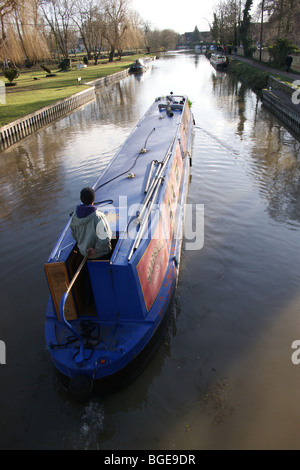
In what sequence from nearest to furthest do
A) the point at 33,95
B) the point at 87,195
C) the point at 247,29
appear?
1. the point at 87,195
2. the point at 33,95
3. the point at 247,29

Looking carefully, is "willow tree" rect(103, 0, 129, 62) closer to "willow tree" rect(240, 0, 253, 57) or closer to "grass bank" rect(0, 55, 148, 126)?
"willow tree" rect(240, 0, 253, 57)

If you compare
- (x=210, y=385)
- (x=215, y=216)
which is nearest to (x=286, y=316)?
(x=210, y=385)

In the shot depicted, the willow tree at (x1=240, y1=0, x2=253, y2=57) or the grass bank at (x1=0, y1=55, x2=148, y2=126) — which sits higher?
the willow tree at (x1=240, y1=0, x2=253, y2=57)

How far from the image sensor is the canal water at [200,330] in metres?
4.14

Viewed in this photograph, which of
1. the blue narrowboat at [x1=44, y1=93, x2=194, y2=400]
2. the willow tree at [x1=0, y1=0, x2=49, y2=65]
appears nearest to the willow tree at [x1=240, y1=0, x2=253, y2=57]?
the willow tree at [x1=0, y1=0, x2=49, y2=65]

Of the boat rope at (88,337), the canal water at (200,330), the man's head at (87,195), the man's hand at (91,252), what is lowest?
the canal water at (200,330)

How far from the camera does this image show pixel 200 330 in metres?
5.51

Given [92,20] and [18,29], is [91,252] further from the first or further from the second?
[92,20]

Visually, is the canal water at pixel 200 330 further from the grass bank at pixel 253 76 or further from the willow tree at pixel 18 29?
the willow tree at pixel 18 29

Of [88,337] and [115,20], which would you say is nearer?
[88,337]

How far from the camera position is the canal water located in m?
4.14

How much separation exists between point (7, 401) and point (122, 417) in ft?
5.33

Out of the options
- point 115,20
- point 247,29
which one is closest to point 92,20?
point 115,20

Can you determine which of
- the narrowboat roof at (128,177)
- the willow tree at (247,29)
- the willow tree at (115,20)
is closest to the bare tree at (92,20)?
the willow tree at (115,20)
